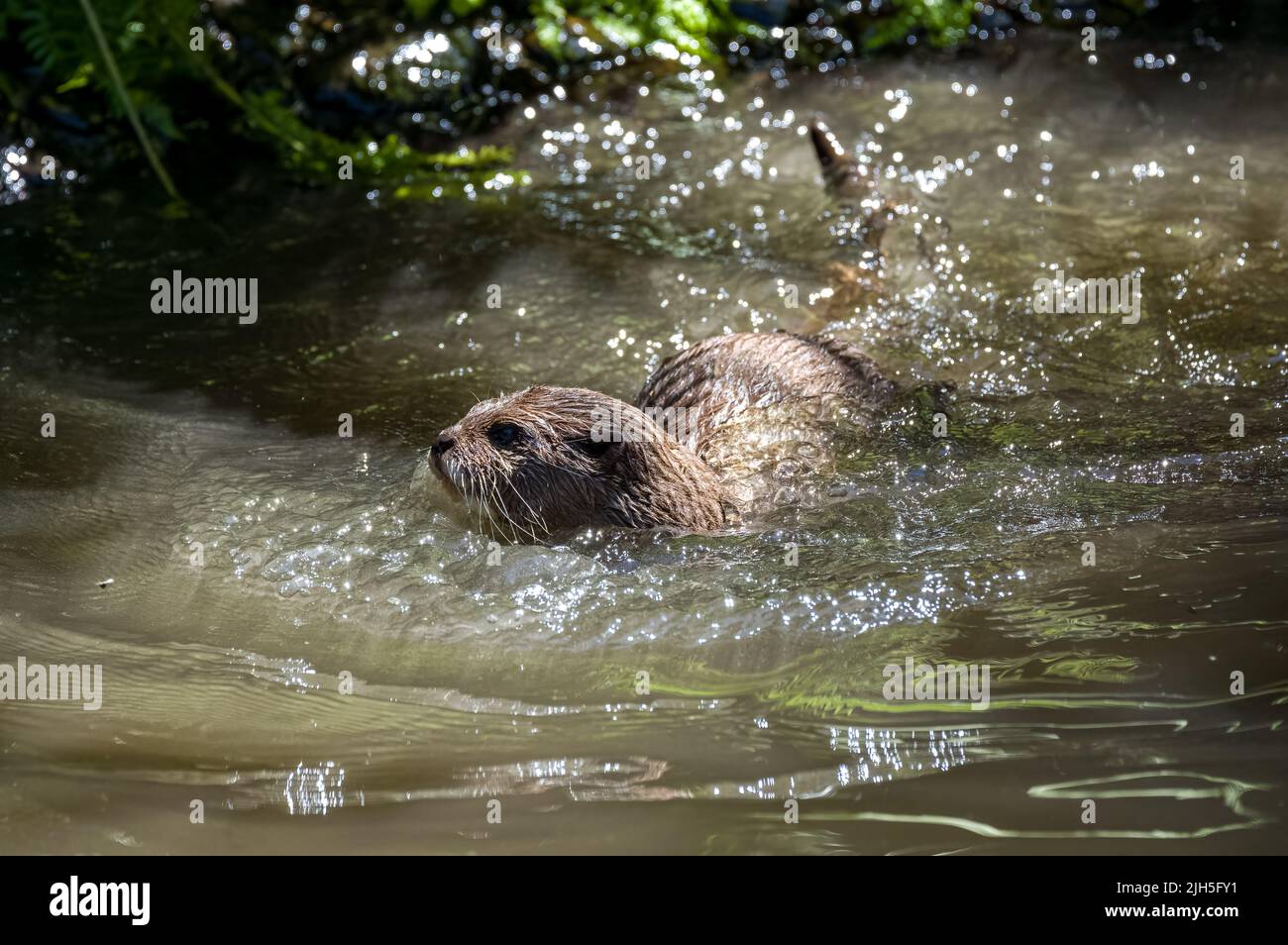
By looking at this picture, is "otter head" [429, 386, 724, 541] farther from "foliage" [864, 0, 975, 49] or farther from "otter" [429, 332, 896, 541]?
"foliage" [864, 0, 975, 49]

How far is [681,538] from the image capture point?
3855 millimetres

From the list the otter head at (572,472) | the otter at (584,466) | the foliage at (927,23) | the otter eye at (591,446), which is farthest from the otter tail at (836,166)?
the foliage at (927,23)

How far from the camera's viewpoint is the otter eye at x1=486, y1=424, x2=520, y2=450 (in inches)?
156

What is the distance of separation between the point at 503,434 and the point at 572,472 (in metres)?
0.26

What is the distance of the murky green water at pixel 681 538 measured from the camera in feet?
8.85

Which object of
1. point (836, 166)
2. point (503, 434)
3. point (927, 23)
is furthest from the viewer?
point (927, 23)

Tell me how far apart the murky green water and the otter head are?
4.9 inches

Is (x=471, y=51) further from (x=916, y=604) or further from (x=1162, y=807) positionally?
(x=1162, y=807)

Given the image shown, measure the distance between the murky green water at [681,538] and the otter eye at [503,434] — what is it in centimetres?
31

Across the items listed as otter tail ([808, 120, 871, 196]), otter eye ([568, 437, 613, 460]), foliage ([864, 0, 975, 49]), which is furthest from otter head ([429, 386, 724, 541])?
foliage ([864, 0, 975, 49])

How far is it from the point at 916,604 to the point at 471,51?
527 centimetres

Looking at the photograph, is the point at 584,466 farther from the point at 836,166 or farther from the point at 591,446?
the point at 836,166

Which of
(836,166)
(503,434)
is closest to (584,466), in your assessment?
(503,434)

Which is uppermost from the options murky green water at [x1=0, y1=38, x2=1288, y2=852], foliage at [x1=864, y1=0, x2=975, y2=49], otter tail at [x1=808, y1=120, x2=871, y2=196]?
foliage at [x1=864, y1=0, x2=975, y2=49]
